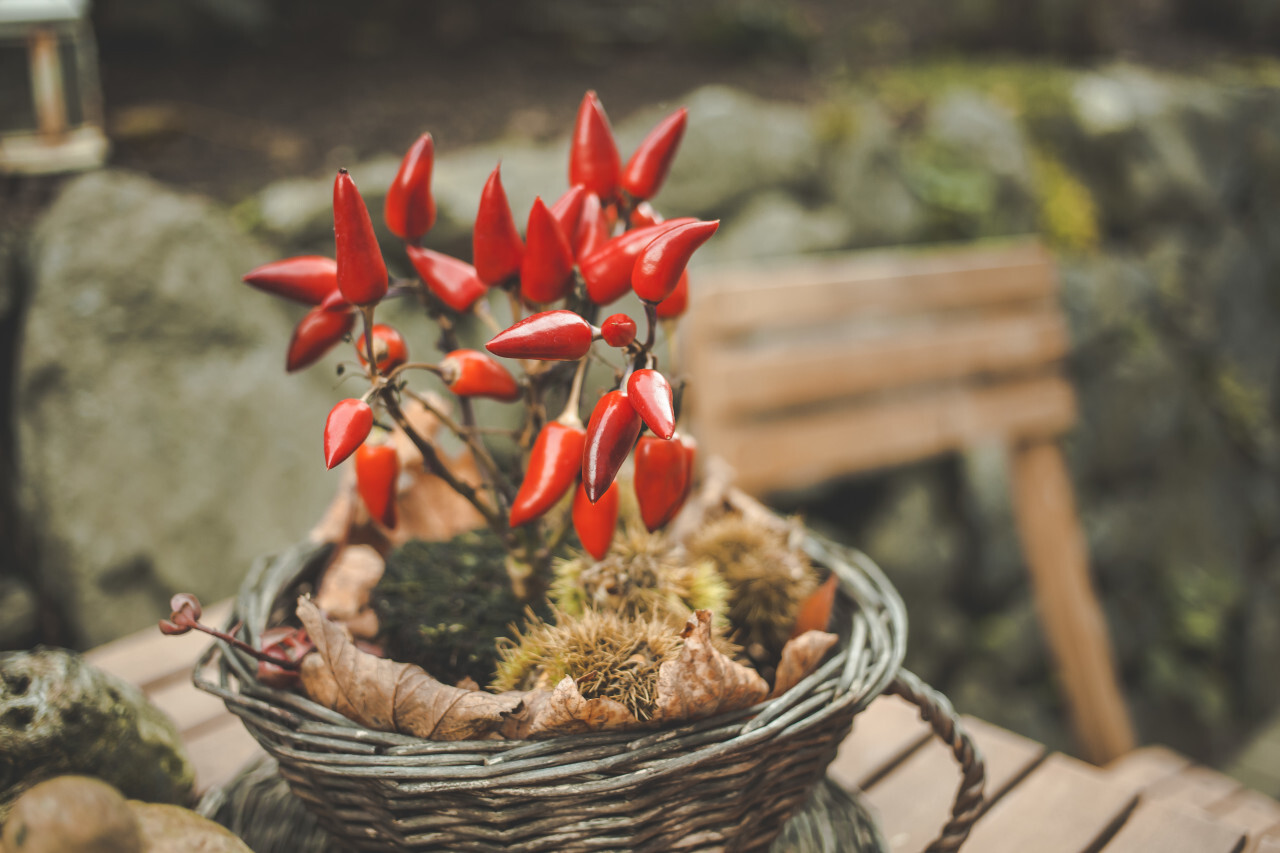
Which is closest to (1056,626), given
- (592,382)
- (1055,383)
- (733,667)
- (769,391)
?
(1055,383)

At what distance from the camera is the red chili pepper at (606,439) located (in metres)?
0.55

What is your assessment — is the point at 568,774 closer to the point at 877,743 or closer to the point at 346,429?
the point at 346,429

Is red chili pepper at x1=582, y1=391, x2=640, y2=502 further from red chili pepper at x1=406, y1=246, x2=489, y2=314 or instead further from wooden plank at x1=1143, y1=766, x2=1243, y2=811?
wooden plank at x1=1143, y1=766, x2=1243, y2=811

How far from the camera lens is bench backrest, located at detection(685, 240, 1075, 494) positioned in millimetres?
1991

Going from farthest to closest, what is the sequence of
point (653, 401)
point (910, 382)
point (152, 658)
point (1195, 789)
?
point (910, 382) < point (1195, 789) < point (152, 658) < point (653, 401)

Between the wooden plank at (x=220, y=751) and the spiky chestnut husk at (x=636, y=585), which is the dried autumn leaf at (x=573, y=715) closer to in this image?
the spiky chestnut husk at (x=636, y=585)

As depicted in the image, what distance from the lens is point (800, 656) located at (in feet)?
2.13

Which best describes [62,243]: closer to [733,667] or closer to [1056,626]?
[733,667]

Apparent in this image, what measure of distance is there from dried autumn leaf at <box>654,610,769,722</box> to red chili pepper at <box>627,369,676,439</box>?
5.9 inches

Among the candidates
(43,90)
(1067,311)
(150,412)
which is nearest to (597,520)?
(150,412)

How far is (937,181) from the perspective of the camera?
2.73 metres

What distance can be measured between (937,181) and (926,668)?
5.06 ft

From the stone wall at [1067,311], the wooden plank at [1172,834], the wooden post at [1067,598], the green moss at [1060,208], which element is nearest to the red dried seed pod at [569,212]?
the wooden plank at [1172,834]

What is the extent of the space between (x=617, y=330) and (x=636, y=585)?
25 cm
